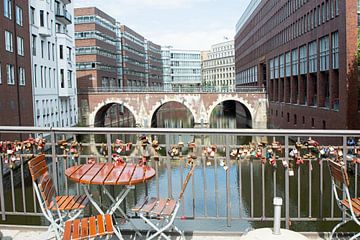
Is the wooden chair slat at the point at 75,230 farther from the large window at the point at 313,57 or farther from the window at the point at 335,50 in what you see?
the large window at the point at 313,57

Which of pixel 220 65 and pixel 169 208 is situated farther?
pixel 220 65

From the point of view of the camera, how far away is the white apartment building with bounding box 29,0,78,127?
1222 inches

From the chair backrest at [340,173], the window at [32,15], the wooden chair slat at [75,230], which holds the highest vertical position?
the window at [32,15]

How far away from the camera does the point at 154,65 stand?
359ft

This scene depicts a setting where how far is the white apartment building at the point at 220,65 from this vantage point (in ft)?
448

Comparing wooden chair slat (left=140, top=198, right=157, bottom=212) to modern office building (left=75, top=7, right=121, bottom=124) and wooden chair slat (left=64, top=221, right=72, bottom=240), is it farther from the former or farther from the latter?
modern office building (left=75, top=7, right=121, bottom=124)

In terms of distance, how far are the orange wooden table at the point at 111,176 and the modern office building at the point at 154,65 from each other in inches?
3741

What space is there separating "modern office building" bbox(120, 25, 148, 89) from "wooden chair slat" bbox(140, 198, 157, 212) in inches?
2872

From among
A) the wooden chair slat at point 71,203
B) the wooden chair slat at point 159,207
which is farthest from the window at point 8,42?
the wooden chair slat at point 159,207

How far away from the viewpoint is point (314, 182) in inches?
742

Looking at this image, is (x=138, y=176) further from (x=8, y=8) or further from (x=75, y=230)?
(x=8, y=8)

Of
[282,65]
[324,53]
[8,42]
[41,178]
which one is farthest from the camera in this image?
[282,65]

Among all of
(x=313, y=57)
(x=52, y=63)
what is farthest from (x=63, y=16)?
(x=313, y=57)

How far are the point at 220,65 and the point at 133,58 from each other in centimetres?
6148
